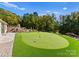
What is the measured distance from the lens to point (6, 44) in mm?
2949

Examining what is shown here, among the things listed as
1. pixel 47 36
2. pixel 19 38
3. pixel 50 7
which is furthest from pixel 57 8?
pixel 19 38

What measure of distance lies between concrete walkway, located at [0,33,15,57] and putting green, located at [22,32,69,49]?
0.41ft

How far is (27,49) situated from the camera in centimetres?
291

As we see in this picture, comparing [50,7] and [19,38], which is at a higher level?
[50,7]

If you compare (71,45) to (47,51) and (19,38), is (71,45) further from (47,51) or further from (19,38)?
(19,38)

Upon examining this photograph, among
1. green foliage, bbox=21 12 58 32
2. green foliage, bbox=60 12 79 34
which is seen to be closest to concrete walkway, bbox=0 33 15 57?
green foliage, bbox=21 12 58 32

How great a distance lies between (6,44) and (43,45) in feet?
1.21

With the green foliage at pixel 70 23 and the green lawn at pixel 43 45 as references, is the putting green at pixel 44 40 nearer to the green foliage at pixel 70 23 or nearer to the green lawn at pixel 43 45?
the green lawn at pixel 43 45

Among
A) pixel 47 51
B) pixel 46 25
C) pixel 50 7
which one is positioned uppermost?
pixel 50 7

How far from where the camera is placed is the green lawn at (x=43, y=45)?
2.91 m

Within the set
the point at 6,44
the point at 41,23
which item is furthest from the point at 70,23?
the point at 6,44

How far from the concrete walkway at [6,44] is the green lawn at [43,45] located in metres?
0.04

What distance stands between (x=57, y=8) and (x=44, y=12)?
13 centimetres

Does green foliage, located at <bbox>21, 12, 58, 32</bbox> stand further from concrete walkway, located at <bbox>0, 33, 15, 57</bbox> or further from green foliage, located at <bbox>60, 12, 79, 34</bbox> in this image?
concrete walkway, located at <bbox>0, 33, 15, 57</bbox>
